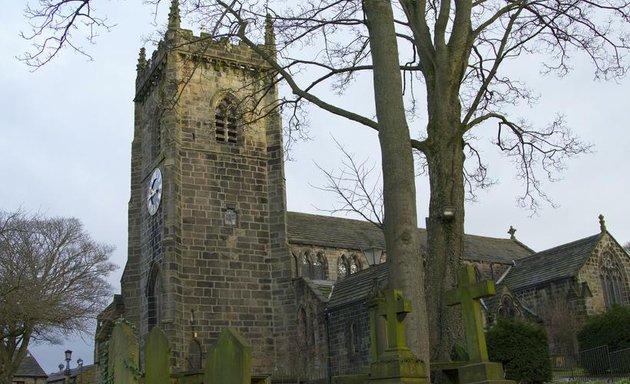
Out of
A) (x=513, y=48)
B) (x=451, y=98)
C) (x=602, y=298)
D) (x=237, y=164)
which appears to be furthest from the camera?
(x=602, y=298)

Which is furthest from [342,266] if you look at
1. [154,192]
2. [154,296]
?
[154,296]

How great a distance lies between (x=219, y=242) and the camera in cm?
2686

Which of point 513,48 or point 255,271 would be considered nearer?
point 513,48

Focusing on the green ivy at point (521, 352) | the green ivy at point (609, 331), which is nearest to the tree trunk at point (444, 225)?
the green ivy at point (521, 352)

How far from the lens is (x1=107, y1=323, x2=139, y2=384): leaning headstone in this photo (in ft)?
30.7

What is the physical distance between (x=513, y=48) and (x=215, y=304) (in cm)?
1659

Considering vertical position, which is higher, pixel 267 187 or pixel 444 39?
pixel 267 187

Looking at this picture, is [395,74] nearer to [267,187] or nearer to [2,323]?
[267,187]

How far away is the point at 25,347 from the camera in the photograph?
3609cm

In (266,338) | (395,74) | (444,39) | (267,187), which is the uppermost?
(267,187)

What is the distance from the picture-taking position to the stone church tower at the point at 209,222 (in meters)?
25.6

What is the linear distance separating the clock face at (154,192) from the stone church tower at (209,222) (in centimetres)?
4

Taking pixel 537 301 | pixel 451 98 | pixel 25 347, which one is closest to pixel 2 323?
pixel 25 347

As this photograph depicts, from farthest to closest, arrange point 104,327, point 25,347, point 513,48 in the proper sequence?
point 25,347, point 104,327, point 513,48
